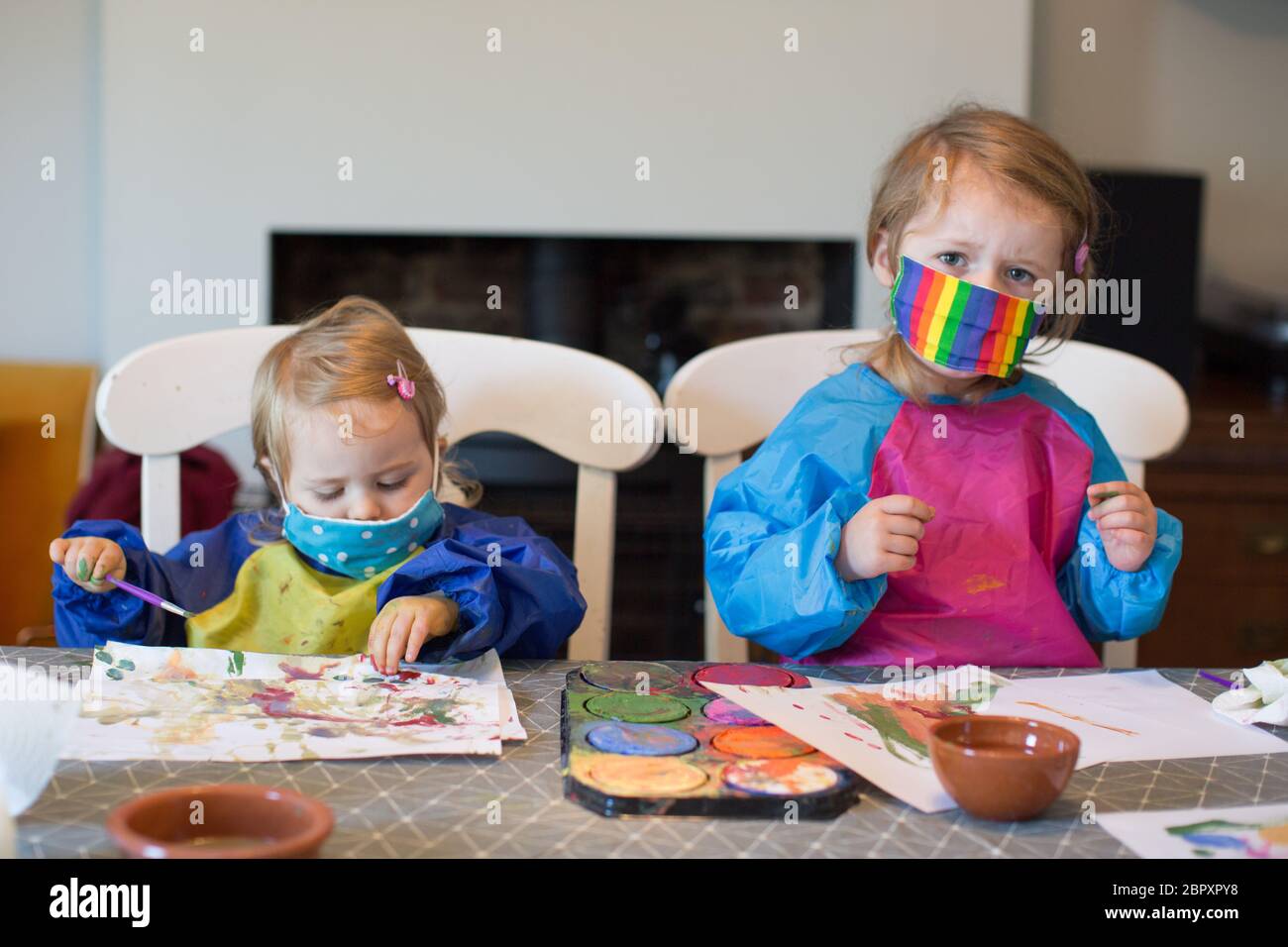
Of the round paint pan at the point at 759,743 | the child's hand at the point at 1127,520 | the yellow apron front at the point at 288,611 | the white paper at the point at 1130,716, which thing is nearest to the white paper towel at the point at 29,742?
the round paint pan at the point at 759,743

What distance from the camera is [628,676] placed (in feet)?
3.11

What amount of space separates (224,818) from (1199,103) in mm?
3222

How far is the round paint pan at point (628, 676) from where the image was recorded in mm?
914

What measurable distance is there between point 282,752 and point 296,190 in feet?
7.25

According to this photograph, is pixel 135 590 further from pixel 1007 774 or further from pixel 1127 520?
pixel 1127 520

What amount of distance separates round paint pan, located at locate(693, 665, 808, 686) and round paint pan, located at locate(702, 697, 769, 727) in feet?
0.18

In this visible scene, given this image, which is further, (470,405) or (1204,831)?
(470,405)

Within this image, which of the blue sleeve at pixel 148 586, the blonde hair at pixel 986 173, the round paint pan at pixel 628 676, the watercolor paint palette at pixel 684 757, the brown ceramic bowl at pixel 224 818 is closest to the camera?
the brown ceramic bowl at pixel 224 818

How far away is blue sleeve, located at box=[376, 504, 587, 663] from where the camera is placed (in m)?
1.04

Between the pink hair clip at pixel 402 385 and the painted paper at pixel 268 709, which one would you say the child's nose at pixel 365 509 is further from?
the painted paper at pixel 268 709

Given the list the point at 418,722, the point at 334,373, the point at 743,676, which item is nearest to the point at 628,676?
the point at 743,676

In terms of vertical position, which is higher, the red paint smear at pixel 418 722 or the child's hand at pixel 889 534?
the child's hand at pixel 889 534

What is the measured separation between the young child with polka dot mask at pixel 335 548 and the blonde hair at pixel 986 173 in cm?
40

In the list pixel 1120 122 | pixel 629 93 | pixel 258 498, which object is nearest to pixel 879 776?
pixel 258 498
